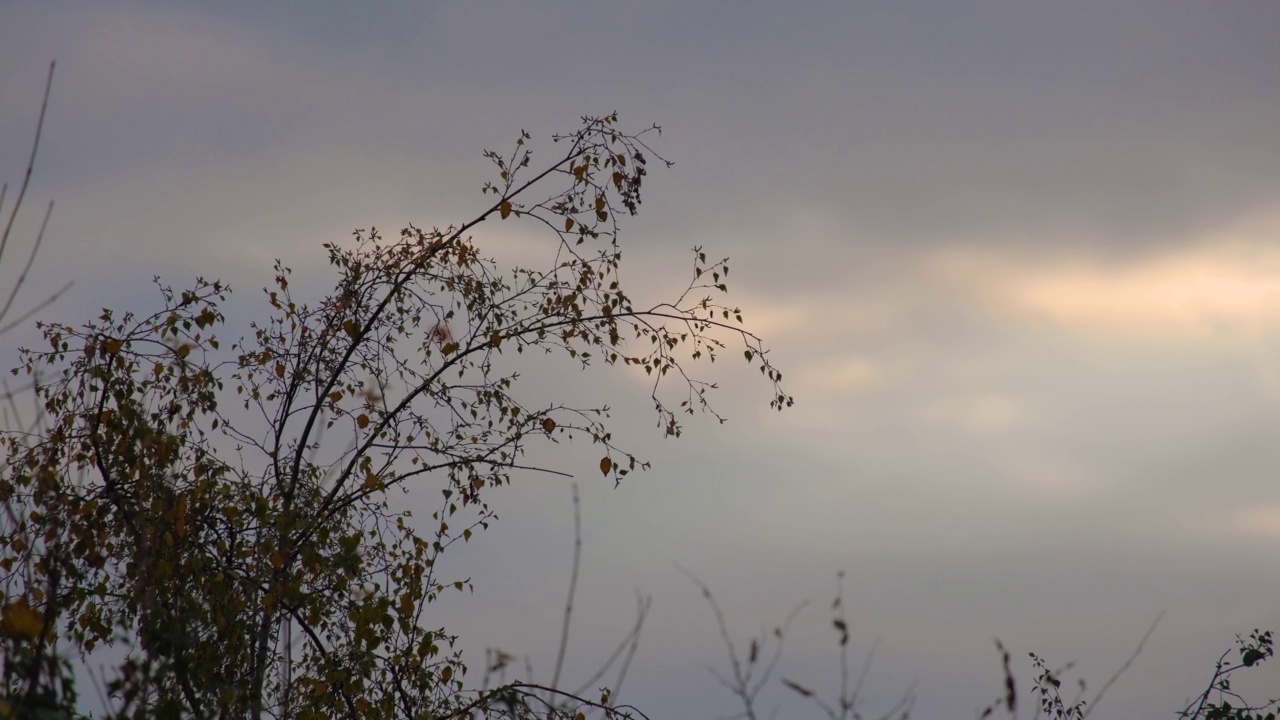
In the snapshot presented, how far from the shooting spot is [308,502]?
719 centimetres

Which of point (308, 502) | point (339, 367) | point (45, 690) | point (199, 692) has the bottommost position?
point (45, 690)

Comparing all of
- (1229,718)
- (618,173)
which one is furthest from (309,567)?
(1229,718)

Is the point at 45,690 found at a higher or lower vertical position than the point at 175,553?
lower

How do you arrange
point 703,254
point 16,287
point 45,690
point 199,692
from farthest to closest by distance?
1. point 703,254
2. point 199,692
3. point 16,287
4. point 45,690

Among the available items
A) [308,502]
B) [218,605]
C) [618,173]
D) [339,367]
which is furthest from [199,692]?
[618,173]

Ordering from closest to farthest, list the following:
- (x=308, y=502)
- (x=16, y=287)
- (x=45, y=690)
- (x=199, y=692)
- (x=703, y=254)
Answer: (x=45, y=690) → (x=16, y=287) → (x=199, y=692) → (x=308, y=502) → (x=703, y=254)

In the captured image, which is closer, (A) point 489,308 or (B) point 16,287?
(B) point 16,287

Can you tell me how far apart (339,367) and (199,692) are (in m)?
2.22

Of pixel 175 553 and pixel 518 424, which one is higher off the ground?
pixel 518 424

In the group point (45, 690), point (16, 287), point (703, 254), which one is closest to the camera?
point (45, 690)

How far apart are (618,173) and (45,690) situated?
5576 mm

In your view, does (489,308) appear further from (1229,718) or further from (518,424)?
(1229,718)

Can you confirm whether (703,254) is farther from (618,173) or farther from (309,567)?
(309,567)

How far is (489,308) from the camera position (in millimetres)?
8055
